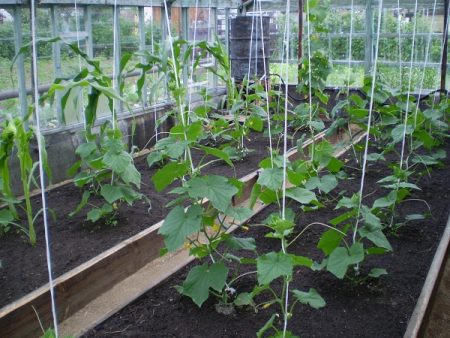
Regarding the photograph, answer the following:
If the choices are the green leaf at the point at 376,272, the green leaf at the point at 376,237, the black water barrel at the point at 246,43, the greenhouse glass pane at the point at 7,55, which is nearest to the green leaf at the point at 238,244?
the green leaf at the point at 376,237

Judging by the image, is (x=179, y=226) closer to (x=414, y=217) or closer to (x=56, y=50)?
(x=414, y=217)

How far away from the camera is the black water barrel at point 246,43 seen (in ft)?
20.1

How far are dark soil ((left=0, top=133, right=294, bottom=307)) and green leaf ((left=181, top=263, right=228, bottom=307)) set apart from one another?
85 cm

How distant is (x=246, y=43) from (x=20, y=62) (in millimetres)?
3158

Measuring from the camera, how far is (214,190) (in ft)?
6.15

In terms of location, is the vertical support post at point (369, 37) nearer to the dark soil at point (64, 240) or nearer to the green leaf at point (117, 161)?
the dark soil at point (64, 240)

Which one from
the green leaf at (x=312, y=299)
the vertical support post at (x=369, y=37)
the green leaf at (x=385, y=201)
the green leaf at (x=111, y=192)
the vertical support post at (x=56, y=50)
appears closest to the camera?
the green leaf at (x=312, y=299)

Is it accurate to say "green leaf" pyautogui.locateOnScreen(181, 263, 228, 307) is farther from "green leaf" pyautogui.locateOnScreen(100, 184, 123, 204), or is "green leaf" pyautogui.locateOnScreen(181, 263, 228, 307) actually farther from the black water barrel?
the black water barrel

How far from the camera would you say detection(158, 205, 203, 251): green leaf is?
1812mm

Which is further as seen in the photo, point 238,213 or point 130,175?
point 130,175

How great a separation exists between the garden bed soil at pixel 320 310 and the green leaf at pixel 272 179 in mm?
579

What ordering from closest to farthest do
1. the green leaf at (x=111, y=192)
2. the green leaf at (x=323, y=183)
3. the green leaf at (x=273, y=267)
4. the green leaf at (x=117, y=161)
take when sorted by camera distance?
the green leaf at (x=273, y=267) → the green leaf at (x=117, y=161) → the green leaf at (x=323, y=183) → the green leaf at (x=111, y=192)

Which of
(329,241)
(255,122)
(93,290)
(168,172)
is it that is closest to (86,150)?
(93,290)

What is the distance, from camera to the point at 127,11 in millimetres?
5020
